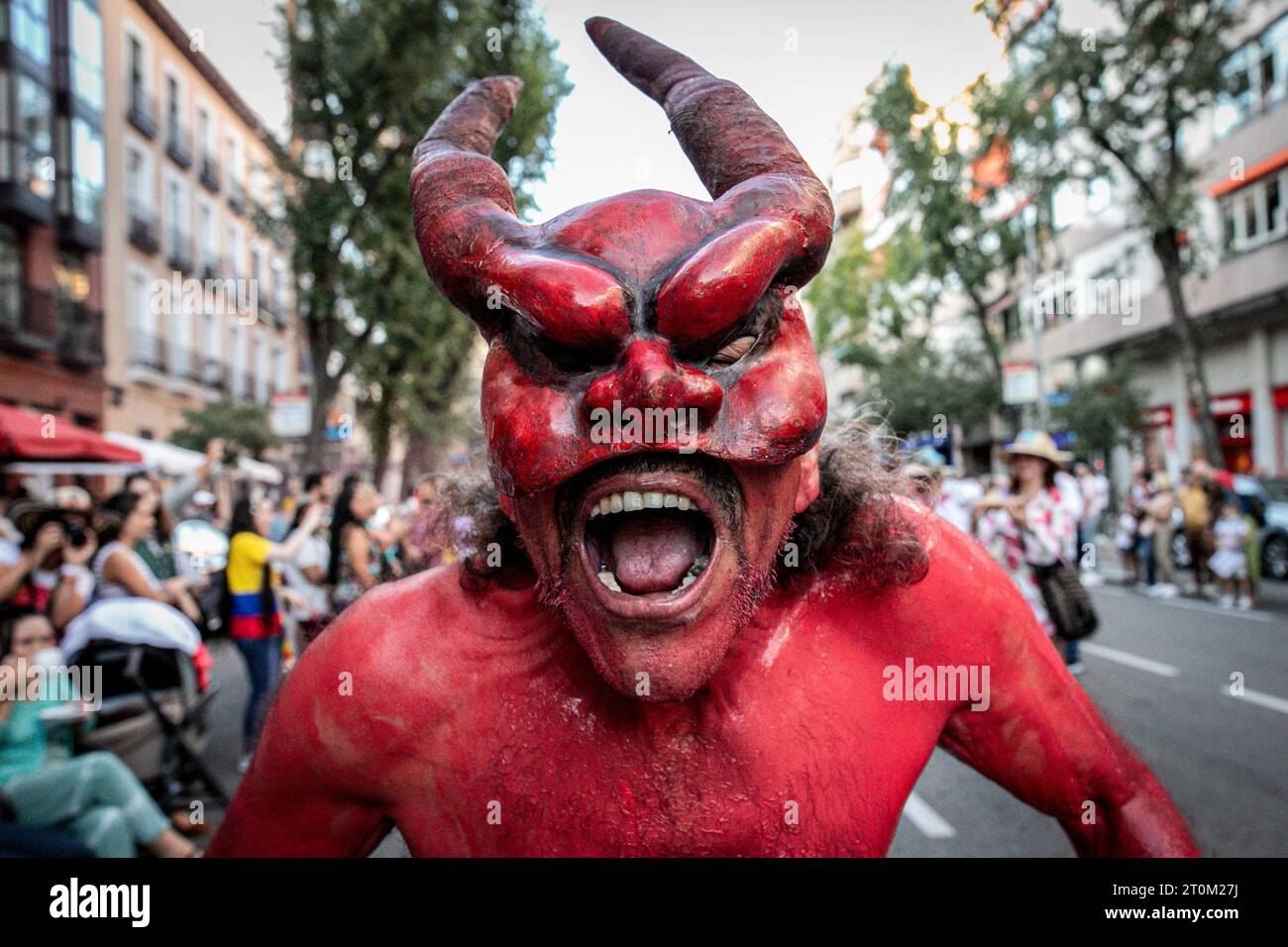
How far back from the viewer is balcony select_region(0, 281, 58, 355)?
1853 cm

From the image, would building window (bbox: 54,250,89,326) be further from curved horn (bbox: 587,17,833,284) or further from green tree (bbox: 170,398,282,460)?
curved horn (bbox: 587,17,833,284)

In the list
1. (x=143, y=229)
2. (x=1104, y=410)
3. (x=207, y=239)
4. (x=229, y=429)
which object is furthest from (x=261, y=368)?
→ (x=1104, y=410)

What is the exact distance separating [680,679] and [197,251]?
99.8 feet

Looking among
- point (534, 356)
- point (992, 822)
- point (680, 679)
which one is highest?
point (534, 356)

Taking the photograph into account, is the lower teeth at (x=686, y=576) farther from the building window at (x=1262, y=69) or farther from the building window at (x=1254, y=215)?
the building window at (x=1254, y=215)

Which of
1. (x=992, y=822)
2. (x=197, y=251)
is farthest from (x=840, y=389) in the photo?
(x=992, y=822)

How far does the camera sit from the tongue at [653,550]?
3.47 feet

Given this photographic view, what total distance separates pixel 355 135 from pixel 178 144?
18.1 meters

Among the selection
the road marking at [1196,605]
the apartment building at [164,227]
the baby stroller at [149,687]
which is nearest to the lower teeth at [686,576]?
the baby stroller at [149,687]

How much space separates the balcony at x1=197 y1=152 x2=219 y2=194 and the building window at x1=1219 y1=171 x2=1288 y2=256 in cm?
2729

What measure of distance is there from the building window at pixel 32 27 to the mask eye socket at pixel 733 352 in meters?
23.0

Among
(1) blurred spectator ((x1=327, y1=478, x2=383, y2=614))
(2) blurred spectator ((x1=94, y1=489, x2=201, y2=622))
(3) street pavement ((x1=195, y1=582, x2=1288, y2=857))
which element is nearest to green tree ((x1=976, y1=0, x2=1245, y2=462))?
(3) street pavement ((x1=195, y1=582, x2=1288, y2=857))

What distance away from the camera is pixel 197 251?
89.5 ft
